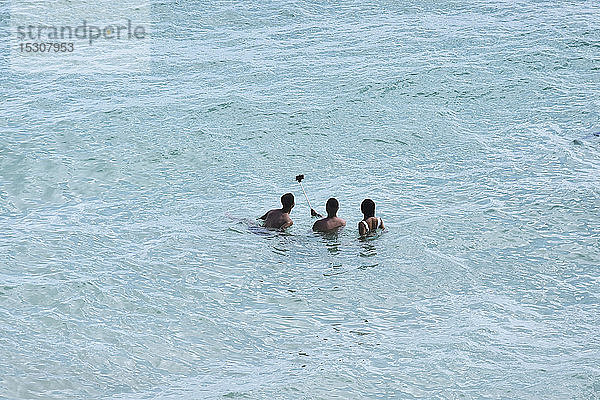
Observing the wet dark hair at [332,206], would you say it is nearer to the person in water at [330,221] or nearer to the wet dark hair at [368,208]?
the person in water at [330,221]

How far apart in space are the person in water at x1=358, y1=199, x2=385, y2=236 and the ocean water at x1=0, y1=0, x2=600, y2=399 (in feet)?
0.66

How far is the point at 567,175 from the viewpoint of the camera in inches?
636

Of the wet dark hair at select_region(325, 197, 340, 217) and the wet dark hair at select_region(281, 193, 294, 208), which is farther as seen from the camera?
the wet dark hair at select_region(281, 193, 294, 208)

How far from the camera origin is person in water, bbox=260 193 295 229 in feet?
45.7

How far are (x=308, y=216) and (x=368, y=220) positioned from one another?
3.94 ft

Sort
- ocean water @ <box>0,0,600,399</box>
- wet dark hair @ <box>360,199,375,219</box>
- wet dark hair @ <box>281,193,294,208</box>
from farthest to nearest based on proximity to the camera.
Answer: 1. wet dark hair @ <box>281,193,294,208</box>
2. wet dark hair @ <box>360,199,375,219</box>
3. ocean water @ <box>0,0,600,399</box>

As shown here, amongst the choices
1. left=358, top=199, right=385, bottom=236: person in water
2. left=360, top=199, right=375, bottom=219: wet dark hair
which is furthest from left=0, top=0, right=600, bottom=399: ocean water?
left=360, top=199, right=375, bottom=219: wet dark hair

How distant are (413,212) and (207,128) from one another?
5.87m

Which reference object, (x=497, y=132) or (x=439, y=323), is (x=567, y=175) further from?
(x=439, y=323)

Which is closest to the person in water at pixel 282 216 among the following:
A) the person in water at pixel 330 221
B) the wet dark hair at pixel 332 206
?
the person in water at pixel 330 221

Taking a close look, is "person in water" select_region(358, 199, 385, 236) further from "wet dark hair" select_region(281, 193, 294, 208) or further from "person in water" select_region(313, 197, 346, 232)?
"wet dark hair" select_region(281, 193, 294, 208)

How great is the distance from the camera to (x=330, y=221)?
544 inches

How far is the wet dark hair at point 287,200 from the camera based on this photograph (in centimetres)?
1387

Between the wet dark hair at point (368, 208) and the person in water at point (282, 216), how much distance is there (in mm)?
1092
